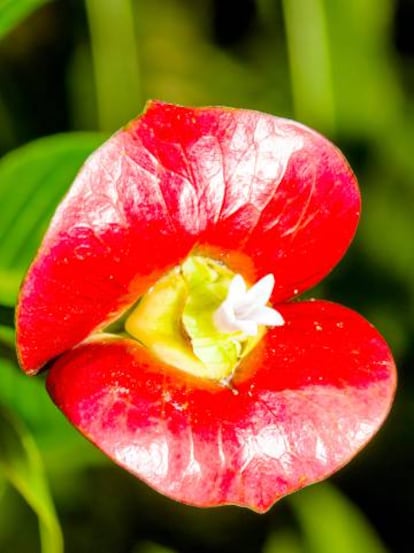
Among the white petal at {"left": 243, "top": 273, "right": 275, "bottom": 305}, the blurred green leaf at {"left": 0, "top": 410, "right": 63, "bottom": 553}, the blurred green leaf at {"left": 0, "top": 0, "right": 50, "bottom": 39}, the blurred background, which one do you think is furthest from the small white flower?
the blurred background

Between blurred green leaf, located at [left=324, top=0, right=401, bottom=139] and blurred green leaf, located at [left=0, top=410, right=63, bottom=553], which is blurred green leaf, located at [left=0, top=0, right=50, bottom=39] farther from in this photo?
blurred green leaf, located at [left=324, top=0, right=401, bottom=139]

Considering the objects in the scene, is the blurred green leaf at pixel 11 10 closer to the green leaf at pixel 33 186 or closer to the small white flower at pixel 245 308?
the green leaf at pixel 33 186

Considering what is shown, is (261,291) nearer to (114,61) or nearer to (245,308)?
(245,308)

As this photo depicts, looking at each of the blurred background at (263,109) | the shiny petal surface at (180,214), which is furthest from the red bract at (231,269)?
the blurred background at (263,109)

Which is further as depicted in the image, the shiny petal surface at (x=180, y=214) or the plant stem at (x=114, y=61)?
the plant stem at (x=114, y=61)

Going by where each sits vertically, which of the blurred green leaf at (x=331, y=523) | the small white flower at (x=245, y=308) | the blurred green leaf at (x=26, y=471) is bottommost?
the blurred green leaf at (x=331, y=523)

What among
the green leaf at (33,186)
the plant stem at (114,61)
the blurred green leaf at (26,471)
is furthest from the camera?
the plant stem at (114,61)
